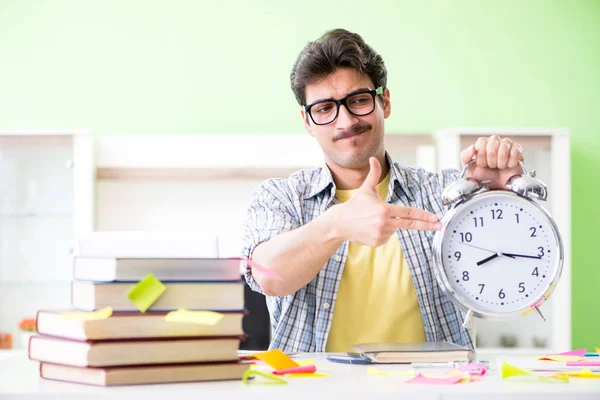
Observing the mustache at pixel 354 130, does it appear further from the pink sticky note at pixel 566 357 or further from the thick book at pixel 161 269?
the thick book at pixel 161 269

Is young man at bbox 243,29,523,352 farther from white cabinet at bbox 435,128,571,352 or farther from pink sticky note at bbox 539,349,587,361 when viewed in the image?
white cabinet at bbox 435,128,571,352

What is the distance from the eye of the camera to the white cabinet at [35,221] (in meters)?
3.94

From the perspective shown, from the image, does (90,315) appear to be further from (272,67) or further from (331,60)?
(272,67)

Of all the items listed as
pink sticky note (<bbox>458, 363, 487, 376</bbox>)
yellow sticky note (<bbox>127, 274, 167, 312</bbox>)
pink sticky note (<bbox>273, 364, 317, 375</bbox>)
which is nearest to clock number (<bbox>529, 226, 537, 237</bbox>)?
pink sticky note (<bbox>458, 363, 487, 376</bbox>)

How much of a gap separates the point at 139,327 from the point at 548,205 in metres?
3.22

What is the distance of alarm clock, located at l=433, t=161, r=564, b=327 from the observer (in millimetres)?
1586

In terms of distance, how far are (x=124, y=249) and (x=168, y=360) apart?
19cm

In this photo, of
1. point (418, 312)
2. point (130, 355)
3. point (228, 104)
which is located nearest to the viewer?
point (130, 355)

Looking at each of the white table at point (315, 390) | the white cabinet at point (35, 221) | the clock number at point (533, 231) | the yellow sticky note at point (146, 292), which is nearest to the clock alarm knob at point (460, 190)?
the clock number at point (533, 231)

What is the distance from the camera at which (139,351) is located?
1.18 meters

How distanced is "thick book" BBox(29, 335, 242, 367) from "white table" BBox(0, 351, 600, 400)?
0.04m

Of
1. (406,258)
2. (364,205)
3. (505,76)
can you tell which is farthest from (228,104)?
(364,205)

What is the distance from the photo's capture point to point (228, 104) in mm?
4316

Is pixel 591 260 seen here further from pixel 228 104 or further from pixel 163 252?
pixel 163 252
